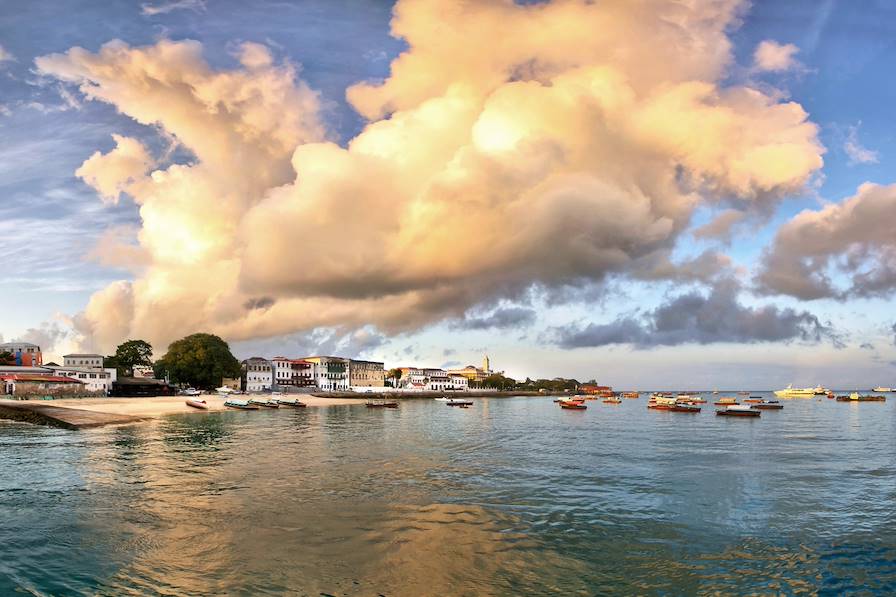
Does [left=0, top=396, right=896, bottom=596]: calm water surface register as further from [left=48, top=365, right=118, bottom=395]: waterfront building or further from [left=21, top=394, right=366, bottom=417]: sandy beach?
[left=48, top=365, right=118, bottom=395]: waterfront building

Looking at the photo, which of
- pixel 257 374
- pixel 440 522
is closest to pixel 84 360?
pixel 257 374

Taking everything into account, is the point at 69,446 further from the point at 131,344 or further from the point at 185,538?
the point at 131,344

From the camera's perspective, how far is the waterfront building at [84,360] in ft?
509

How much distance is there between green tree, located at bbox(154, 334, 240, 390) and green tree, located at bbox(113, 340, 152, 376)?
19763 mm

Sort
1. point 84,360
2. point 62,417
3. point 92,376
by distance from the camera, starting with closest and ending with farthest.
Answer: point 62,417
point 92,376
point 84,360

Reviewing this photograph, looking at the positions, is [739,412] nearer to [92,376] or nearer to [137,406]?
[137,406]

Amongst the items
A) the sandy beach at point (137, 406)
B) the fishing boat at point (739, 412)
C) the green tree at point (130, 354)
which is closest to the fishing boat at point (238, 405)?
the sandy beach at point (137, 406)

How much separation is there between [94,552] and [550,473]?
23.2 m

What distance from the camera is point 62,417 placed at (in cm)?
6306

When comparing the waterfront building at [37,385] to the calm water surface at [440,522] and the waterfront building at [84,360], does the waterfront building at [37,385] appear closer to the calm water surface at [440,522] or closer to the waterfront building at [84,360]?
the waterfront building at [84,360]

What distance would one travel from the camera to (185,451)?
4309 cm

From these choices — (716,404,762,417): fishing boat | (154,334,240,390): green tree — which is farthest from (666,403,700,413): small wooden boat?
(154,334,240,390): green tree

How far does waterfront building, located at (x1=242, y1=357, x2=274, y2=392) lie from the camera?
18502cm

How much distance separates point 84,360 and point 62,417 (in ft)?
353
